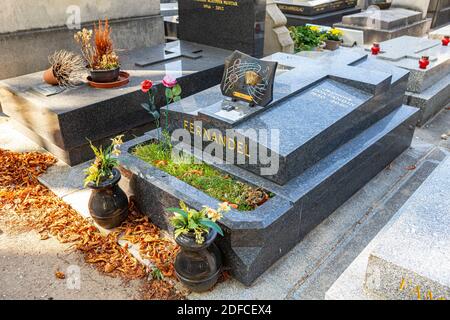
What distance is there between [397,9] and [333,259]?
1108 centimetres

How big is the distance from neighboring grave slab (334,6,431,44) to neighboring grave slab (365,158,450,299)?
8389 mm

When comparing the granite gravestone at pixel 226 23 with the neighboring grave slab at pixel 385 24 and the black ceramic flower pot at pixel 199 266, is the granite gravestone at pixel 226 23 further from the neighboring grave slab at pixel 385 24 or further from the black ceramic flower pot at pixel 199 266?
the neighboring grave slab at pixel 385 24

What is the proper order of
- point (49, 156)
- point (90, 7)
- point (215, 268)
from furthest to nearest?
point (90, 7)
point (49, 156)
point (215, 268)

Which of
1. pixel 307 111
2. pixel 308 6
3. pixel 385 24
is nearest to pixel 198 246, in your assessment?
pixel 307 111

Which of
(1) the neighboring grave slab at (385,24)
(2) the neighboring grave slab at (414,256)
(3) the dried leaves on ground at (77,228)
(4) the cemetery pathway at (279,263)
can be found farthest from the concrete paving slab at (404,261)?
(1) the neighboring grave slab at (385,24)

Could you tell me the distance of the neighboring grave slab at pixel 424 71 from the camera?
643 cm

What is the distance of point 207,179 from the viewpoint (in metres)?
4.02

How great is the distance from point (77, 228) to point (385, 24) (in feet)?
31.3

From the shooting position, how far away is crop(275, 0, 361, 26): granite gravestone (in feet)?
37.4

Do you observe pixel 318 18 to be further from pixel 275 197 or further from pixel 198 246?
pixel 198 246

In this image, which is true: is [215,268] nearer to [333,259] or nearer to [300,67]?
[333,259]

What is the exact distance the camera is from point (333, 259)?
3766 millimetres

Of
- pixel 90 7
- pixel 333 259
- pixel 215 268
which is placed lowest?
pixel 333 259

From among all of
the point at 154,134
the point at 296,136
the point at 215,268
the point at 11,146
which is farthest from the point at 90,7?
the point at 215,268
